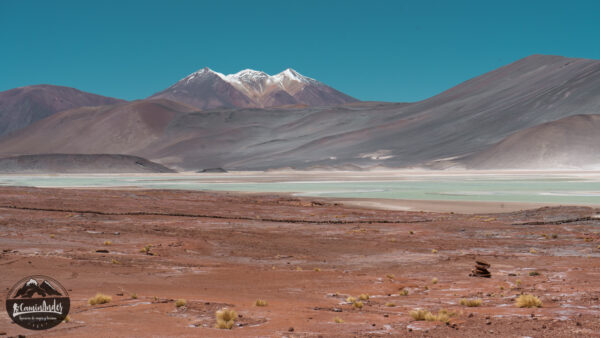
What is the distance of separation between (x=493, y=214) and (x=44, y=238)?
21.3 meters

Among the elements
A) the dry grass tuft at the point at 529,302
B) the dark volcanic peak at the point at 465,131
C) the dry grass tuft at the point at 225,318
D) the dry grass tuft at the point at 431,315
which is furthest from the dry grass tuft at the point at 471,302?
the dark volcanic peak at the point at 465,131

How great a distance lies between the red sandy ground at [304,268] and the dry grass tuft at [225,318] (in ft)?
0.44

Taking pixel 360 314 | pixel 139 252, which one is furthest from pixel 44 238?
pixel 360 314

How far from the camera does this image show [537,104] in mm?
152750

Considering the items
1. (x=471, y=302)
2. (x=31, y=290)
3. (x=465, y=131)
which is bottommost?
(x=471, y=302)

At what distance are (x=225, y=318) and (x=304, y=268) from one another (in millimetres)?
7580

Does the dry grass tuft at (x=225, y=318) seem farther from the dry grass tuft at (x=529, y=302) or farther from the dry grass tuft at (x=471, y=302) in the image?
the dry grass tuft at (x=529, y=302)

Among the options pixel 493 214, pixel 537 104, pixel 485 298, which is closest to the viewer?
pixel 485 298

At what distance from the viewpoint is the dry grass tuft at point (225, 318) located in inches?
381

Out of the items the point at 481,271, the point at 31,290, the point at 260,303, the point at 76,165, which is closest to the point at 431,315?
the point at 260,303

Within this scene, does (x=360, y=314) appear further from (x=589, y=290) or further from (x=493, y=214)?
(x=493, y=214)

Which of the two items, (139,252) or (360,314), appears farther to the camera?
(139,252)

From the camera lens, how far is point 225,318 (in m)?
10.0

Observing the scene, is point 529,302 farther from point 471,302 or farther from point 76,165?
point 76,165
